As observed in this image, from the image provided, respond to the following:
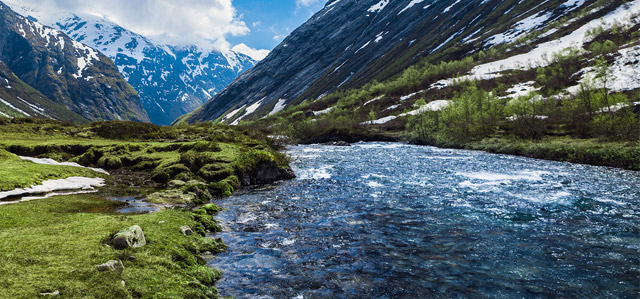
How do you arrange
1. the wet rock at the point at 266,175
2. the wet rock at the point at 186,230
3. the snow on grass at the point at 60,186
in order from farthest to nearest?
1. the wet rock at the point at 266,175
2. the snow on grass at the point at 60,186
3. the wet rock at the point at 186,230

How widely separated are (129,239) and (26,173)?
16.3 metres

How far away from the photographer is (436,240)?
17344mm

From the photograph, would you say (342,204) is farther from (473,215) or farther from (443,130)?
(443,130)

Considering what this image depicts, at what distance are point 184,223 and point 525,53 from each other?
206336mm

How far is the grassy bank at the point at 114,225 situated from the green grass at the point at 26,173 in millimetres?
66

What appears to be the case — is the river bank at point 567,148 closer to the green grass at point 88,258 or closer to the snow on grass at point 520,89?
the green grass at point 88,258

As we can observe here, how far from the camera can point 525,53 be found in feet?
573

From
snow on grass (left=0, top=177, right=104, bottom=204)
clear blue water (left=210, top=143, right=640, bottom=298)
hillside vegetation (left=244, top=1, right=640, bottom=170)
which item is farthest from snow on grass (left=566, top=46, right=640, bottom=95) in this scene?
snow on grass (left=0, top=177, right=104, bottom=204)

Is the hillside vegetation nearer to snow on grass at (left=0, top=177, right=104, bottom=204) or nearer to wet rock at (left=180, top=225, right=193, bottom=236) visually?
wet rock at (left=180, top=225, right=193, bottom=236)

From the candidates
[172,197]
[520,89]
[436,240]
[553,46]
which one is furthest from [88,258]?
[553,46]

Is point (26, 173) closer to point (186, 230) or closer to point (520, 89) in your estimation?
point (186, 230)

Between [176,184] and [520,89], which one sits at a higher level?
[520,89]

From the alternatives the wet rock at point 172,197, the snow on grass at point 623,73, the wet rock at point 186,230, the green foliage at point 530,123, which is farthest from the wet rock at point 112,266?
the snow on grass at point 623,73

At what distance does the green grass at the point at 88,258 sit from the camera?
29.1 ft
